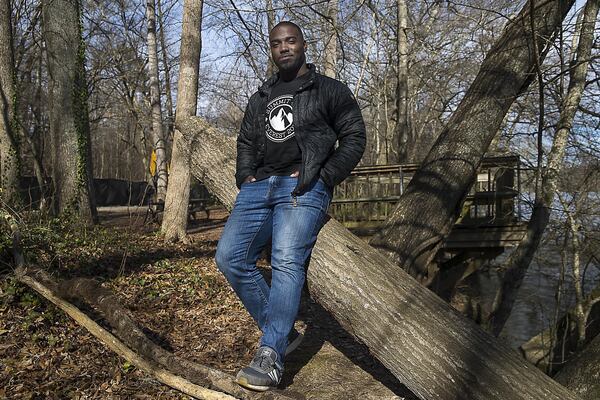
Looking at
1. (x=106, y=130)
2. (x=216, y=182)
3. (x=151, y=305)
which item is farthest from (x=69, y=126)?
(x=106, y=130)

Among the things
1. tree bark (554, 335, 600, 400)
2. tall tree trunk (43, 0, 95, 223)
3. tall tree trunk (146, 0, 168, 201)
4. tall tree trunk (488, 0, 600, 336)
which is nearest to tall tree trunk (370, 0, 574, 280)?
tall tree trunk (488, 0, 600, 336)

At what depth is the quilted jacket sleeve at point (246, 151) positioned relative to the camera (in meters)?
3.27

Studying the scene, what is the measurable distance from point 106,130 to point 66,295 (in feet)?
159

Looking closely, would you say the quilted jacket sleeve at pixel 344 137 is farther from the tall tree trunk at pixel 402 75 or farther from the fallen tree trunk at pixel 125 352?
the tall tree trunk at pixel 402 75

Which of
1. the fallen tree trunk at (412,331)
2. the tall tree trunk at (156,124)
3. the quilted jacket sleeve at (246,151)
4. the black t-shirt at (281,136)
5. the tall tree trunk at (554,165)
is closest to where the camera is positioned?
the fallen tree trunk at (412,331)

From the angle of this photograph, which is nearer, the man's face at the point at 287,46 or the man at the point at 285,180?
the man at the point at 285,180

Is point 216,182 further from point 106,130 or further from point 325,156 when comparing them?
point 106,130

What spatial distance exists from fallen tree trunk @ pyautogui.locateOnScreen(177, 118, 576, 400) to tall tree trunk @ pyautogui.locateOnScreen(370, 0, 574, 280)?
4.15ft

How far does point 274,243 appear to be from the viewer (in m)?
2.92

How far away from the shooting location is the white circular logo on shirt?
10.1ft

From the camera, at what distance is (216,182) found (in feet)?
13.6

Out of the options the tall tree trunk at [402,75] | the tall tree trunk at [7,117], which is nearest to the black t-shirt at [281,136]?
the tall tree trunk at [7,117]

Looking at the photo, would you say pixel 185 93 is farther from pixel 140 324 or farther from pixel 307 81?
pixel 307 81

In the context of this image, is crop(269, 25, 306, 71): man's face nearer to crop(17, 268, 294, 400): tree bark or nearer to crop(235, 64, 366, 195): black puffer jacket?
crop(235, 64, 366, 195): black puffer jacket
